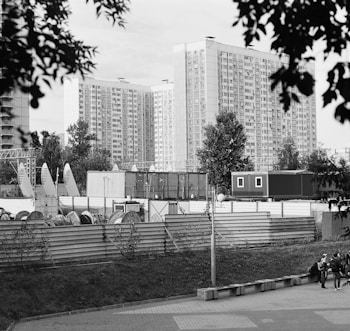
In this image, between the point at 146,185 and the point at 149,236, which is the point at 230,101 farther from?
the point at 149,236

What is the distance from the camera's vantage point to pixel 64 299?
72.4 feet

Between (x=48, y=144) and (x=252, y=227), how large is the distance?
211 ft

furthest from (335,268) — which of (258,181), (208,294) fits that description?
(258,181)

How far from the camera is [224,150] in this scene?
2586 inches

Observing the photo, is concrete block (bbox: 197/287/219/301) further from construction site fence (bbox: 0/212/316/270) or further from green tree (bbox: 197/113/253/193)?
green tree (bbox: 197/113/253/193)

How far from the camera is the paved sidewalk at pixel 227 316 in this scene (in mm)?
18906

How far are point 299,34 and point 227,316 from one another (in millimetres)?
15925

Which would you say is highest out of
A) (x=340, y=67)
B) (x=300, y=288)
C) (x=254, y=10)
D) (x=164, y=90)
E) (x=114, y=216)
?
(x=164, y=90)

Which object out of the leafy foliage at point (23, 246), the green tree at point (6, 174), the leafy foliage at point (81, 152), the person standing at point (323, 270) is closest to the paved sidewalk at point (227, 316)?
the person standing at point (323, 270)

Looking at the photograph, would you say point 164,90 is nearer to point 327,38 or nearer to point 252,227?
point 252,227

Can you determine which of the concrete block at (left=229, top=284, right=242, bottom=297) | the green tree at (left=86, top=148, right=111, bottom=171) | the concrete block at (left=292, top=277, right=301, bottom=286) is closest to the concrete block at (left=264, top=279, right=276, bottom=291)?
the concrete block at (left=292, top=277, right=301, bottom=286)

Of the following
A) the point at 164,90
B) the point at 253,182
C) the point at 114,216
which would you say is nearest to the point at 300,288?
the point at 114,216

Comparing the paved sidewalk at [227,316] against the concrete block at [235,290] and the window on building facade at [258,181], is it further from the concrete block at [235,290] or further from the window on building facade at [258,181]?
the window on building facade at [258,181]

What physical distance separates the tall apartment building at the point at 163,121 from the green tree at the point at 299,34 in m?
141
